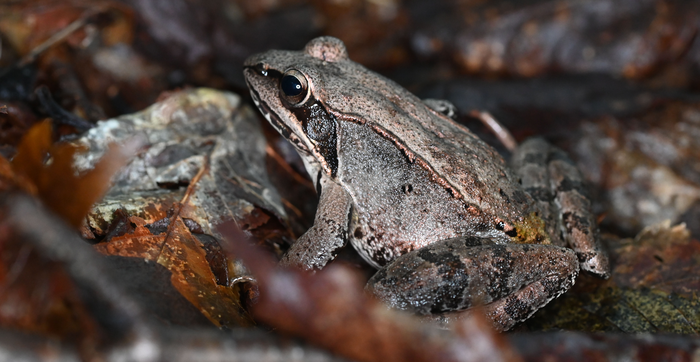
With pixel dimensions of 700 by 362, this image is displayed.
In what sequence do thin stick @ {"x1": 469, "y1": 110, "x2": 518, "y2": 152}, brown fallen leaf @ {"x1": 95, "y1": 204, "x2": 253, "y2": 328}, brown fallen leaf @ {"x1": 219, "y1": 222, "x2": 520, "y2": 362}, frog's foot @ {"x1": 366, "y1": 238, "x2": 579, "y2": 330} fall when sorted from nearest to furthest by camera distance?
brown fallen leaf @ {"x1": 219, "y1": 222, "x2": 520, "y2": 362} < brown fallen leaf @ {"x1": 95, "y1": 204, "x2": 253, "y2": 328} < frog's foot @ {"x1": 366, "y1": 238, "x2": 579, "y2": 330} < thin stick @ {"x1": 469, "y1": 110, "x2": 518, "y2": 152}

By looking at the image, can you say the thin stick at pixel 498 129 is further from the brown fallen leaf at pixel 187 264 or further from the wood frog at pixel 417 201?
the brown fallen leaf at pixel 187 264

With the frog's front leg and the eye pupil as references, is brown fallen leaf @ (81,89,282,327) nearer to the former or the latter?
the frog's front leg

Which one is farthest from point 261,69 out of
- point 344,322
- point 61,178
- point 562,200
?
point 562,200

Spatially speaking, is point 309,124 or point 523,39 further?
point 523,39

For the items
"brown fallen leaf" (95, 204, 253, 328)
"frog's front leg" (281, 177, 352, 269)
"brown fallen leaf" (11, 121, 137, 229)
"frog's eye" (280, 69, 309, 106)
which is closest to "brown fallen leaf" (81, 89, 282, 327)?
"brown fallen leaf" (95, 204, 253, 328)

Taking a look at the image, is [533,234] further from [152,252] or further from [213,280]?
[152,252]

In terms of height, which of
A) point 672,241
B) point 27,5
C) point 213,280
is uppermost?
point 27,5

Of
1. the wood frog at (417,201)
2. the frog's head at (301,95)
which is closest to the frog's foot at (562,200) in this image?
the wood frog at (417,201)

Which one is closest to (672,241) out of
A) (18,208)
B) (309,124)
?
(309,124)
